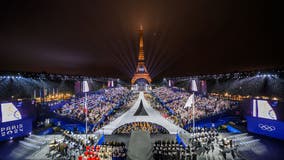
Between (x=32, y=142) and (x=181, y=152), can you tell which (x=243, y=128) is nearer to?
(x=181, y=152)

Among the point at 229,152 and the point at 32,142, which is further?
Answer: the point at 32,142

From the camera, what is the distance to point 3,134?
15.7 meters

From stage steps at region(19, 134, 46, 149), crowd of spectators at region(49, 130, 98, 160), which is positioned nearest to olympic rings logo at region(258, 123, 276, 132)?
crowd of spectators at region(49, 130, 98, 160)

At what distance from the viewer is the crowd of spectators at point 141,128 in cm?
1915

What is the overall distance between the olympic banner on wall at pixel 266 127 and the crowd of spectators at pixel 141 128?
9.17m

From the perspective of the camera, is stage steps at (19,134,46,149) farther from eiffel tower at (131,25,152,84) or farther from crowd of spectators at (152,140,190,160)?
eiffel tower at (131,25,152,84)

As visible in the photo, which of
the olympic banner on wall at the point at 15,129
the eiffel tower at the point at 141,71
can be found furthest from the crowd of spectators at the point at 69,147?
the eiffel tower at the point at 141,71

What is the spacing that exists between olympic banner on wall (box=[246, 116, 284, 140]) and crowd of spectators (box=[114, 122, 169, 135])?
9171mm

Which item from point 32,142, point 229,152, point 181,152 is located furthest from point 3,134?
point 229,152

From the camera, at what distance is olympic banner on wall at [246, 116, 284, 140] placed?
15531 millimetres

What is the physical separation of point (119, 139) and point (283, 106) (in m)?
16.0

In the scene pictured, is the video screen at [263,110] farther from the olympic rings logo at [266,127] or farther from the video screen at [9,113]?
the video screen at [9,113]

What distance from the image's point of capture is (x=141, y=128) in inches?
808

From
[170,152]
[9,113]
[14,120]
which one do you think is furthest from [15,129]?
[170,152]
